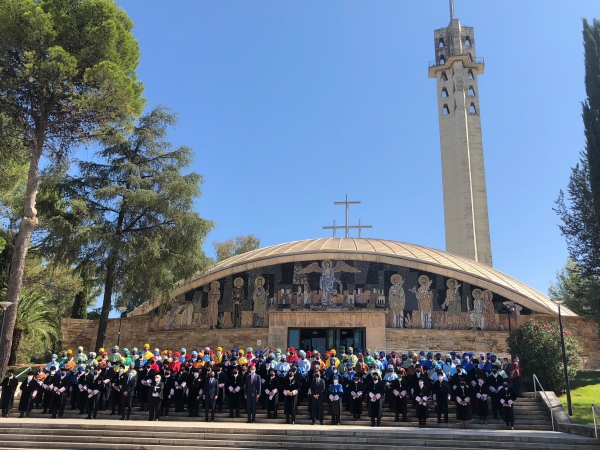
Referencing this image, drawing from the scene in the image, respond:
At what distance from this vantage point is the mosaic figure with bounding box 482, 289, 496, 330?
67.9ft

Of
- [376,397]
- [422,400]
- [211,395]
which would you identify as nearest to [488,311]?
[422,400]

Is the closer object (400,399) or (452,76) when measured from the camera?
(400,399)

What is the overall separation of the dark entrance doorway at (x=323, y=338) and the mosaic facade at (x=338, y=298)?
39.0 inches

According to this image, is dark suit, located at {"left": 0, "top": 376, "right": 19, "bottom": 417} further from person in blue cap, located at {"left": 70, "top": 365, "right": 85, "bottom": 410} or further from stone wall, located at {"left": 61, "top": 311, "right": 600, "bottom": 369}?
stone wall, located at {"left": 61, "top": 311, "right": 600, "bottom": 369}

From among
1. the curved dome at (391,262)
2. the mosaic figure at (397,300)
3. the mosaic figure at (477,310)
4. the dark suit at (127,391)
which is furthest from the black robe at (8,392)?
the mosaic figure at (477,310)

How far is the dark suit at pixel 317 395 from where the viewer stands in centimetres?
1221

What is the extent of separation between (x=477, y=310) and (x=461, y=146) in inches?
925

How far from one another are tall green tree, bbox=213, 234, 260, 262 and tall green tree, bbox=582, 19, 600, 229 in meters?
31.6

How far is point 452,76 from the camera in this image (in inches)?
1747

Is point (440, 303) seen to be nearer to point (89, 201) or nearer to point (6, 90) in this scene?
point (89, 201)

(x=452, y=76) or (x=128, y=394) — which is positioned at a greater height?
(x=452, y=76)

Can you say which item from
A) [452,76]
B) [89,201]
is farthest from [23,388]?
[452,76]

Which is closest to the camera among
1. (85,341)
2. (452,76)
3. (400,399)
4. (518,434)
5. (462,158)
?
(518,434)

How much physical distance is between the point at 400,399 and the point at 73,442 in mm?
7399
